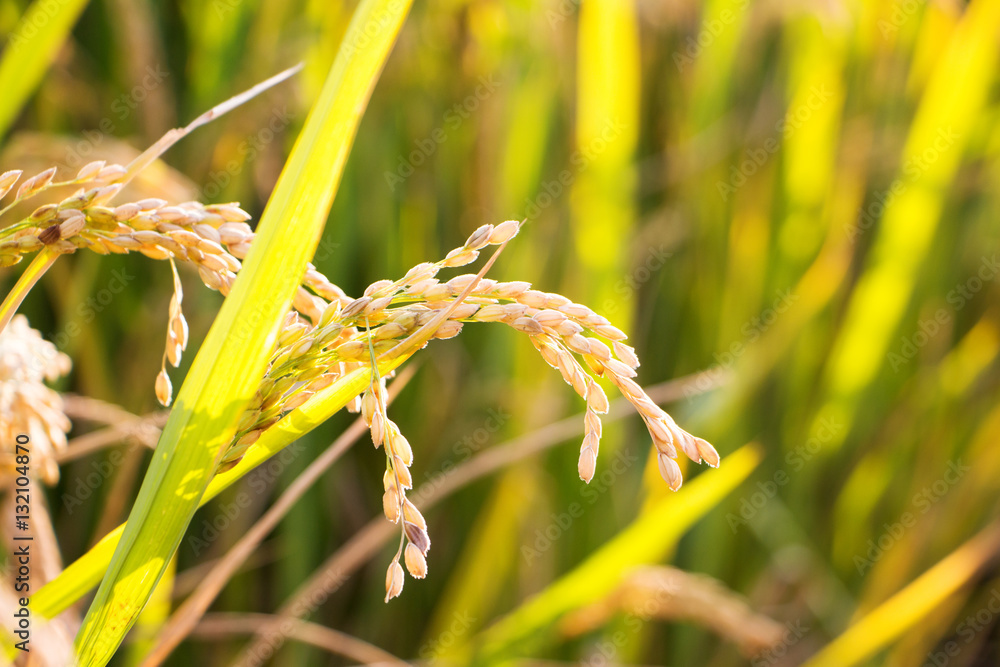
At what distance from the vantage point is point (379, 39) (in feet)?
1.58

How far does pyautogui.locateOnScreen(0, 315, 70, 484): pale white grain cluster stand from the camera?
0.56 meters

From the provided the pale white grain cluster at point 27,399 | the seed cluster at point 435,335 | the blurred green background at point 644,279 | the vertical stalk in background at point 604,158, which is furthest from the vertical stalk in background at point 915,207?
the pale white grain cluster at point 27,399

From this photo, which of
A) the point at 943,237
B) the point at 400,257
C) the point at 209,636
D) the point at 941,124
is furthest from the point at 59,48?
the point at 943,237

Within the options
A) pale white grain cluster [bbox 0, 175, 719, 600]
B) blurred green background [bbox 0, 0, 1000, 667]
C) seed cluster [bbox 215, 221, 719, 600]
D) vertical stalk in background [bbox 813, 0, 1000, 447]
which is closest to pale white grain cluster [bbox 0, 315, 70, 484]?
pale white grain cluster [bbox 0, 175, 719, 600]

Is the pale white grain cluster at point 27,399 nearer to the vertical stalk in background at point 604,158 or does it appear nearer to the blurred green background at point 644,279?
the blurred green background at point 644,279

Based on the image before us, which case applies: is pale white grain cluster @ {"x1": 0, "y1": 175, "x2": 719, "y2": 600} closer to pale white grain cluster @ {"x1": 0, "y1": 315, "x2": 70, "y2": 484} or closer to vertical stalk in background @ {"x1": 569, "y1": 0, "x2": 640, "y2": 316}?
pale white grain cluster @ {"x1": 0, "y1": 315, "x2": 70, "y2": 484}

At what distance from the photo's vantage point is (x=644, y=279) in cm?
182

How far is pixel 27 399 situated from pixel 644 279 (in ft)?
4.80

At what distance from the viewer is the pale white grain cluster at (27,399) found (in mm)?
562

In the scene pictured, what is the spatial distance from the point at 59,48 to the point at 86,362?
582 millimetres

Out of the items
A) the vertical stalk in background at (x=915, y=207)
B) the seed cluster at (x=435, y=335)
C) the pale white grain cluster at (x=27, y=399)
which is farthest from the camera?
the vertical stalk in background at (x=915, y=207)

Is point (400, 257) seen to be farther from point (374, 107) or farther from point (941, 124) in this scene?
point (941, 124)

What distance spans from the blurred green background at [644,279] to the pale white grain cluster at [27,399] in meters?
0.61

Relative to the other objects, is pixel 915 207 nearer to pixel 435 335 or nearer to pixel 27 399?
pixel 435 335
